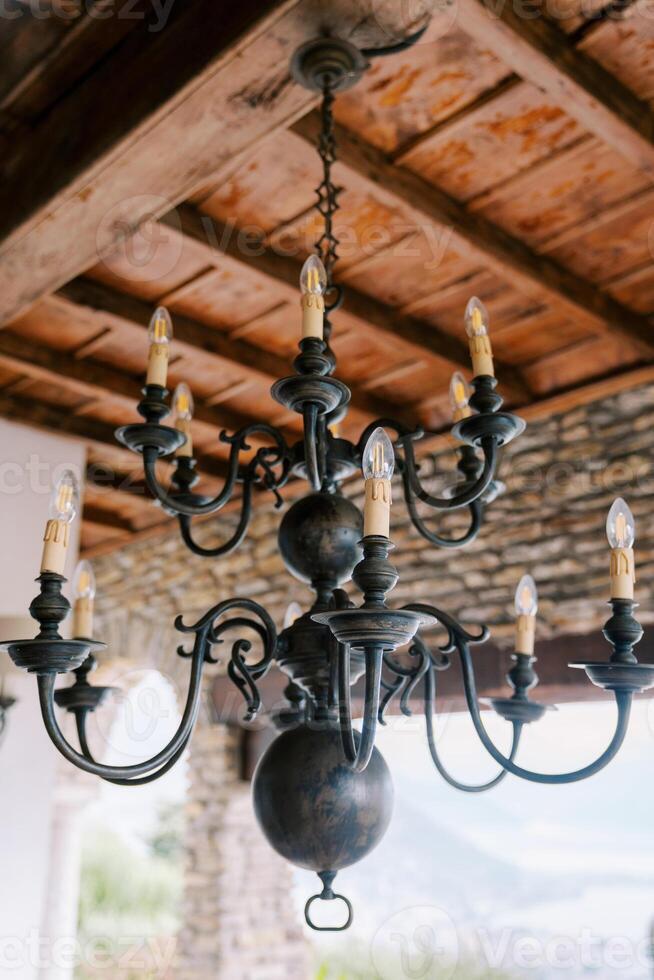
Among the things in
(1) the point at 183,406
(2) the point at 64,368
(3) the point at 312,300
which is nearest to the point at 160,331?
(1) the point at 183,406

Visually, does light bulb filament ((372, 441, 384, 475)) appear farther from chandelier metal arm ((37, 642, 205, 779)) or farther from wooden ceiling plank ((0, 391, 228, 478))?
wooden ceiling plank ((0, 391, 228, 478))

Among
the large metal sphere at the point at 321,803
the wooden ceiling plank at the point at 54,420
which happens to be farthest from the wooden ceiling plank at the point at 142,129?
the wooden ceiling plank at the point at 54,420

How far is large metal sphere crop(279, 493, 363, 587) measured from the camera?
1349 millimetres

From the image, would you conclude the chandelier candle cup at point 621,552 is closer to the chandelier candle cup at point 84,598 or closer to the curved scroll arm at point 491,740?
the curved scroll arm at point 491,740

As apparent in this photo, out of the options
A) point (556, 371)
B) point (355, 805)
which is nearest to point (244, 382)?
point (556, 371)

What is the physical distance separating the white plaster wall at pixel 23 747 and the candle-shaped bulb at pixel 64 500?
1.84 m

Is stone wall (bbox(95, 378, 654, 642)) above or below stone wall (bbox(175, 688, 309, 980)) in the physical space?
above

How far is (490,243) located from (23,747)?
223cm

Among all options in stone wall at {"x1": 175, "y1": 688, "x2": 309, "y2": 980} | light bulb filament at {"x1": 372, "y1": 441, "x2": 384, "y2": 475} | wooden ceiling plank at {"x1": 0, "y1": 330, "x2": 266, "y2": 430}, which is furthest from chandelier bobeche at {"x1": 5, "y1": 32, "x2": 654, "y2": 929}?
stone wall at {"x1": 175, "y1": 688, "x2": 309, "y2": 980}

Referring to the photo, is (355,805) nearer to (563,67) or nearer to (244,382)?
(563,67)

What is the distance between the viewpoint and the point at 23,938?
9.42ft

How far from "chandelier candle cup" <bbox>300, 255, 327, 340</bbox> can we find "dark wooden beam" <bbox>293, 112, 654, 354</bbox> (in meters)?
0.88

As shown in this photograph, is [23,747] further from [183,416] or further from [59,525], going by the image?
[59,525]

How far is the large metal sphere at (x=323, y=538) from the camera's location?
135 centimetres
